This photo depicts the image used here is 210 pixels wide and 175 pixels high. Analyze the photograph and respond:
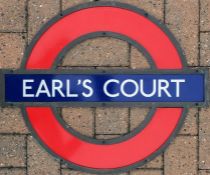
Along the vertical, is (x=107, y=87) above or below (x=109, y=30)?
below

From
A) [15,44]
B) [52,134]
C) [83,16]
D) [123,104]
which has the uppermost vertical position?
[83,16]

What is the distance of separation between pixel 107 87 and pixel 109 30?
236mm

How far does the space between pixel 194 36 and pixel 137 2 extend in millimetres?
278

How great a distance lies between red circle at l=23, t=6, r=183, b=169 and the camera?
1.74m

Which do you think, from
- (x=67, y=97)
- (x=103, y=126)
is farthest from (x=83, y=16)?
(x=103, y=126)

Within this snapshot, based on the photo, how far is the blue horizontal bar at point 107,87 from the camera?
5.71 ft

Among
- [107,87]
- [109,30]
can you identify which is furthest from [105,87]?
[109,30]

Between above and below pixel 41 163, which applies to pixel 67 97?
above

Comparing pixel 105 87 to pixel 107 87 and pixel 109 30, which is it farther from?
pixel 109 30

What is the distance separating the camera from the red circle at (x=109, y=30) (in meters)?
1.74

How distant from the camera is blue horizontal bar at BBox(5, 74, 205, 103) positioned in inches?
68.5

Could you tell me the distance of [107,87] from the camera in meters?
1.75

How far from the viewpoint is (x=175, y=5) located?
1759 mm

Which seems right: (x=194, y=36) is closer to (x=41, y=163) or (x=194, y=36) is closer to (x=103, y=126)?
(x=103, y=126)
